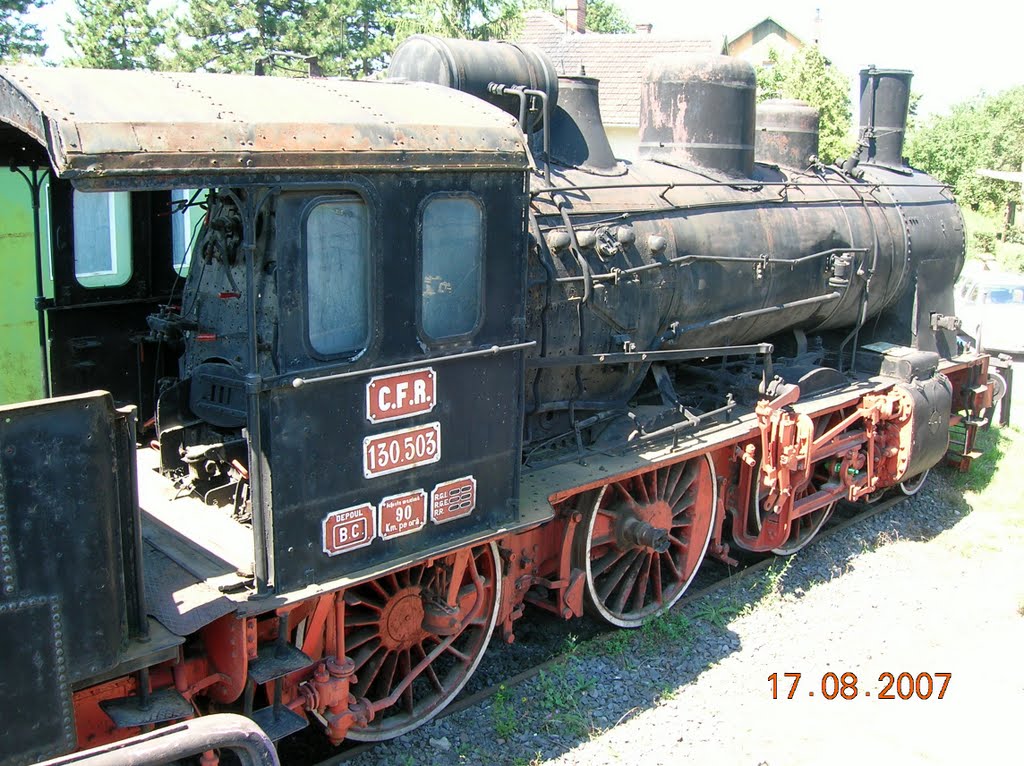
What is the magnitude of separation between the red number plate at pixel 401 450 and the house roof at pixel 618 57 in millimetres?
20378

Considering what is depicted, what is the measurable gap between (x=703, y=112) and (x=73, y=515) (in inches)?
221

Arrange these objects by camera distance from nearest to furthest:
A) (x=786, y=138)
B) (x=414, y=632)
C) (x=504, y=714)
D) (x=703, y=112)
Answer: (x=414, y=632) → (x=504, y=714) → (x=703, y=112) → (x=786, y=138)

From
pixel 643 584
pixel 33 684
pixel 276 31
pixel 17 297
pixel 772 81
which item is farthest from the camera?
pixel 276 31

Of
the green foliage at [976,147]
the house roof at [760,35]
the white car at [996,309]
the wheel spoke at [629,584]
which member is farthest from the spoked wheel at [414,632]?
the house roof at [760,35]

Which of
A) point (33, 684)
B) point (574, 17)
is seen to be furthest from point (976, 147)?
point (33, 684)

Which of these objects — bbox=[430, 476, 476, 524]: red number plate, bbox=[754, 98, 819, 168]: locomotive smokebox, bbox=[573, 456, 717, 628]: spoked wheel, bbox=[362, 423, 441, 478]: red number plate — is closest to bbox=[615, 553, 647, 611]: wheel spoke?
bbox=[573, 456, 717, 628]: spoked wheel

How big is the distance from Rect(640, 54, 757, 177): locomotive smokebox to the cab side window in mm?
3332

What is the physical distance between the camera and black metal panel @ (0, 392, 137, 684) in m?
3.17

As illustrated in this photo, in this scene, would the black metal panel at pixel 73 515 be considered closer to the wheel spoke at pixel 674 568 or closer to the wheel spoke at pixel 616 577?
the wheel spoke at pixel 616 577

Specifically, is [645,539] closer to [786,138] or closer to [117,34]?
[786,138]

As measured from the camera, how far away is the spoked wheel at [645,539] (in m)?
6.14

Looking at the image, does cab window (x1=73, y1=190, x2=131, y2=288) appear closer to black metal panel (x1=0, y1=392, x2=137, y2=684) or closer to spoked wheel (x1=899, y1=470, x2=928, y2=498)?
black metal panel (x1=0, y1=392, x2=137, y2=684)

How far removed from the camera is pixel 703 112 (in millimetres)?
7438

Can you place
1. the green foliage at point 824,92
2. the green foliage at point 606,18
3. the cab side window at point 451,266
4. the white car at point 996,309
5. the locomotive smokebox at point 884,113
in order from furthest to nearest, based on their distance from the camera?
the green foliage at point 606,18 → the green foliage at point 824,92 → the white car at point 996,309 → the locomotive smokebox at point 884,113 → the cab side window at point 451,266
